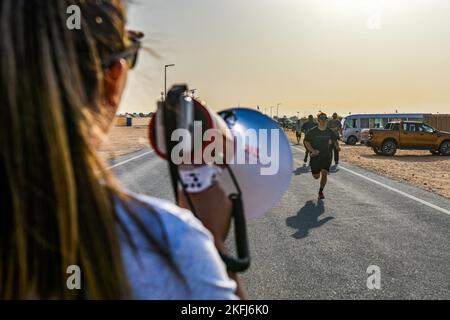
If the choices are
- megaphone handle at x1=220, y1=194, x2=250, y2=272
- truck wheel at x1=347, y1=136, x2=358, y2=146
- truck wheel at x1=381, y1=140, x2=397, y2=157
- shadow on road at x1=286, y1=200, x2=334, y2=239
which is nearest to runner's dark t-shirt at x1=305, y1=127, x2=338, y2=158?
shadow on road at x1=286, y1=200, x2=334, y2=239

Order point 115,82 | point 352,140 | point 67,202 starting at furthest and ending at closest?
point 352,140
point 115,82
point 67,202

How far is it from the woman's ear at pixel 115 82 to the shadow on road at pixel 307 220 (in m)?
5.65

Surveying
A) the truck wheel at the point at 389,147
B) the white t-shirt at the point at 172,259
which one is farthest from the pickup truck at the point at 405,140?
the white t-shirt at the point at 172,259

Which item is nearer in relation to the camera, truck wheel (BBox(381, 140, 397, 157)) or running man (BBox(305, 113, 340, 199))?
running man (BBox(305, 113, 340, 199))

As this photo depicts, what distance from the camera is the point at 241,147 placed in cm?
154

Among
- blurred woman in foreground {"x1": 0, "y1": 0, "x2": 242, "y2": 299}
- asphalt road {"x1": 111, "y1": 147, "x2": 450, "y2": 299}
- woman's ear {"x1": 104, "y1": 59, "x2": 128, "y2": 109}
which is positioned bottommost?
asphalt road {"x1": 111, "y1": 147, "x2": 450, "y2": 299}

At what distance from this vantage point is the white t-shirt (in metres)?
0.84

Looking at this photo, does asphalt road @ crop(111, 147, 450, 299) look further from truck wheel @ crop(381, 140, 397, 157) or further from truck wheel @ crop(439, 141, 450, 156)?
truck wheel @ crop(439, 141, 450, 156)

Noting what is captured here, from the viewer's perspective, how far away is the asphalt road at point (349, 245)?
4.40m

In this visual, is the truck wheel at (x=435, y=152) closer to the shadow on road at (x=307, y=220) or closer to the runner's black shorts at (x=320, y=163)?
the runner's black shorts at (x=320, y=163)

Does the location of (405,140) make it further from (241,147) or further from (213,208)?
(213,208)

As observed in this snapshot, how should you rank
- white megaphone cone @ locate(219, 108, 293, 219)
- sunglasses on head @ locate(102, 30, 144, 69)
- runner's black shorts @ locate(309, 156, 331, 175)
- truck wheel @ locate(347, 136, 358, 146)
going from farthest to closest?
truck wheel @ locate(347, 136, 358, 146) → runner's black shorts @ locate(309, 156, 331, 175) → white megaphone cone @ locate(219, 108, 293, 219) → sunglasses on head @ locate(102, 30, 144, 69)

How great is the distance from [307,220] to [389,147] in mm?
17765

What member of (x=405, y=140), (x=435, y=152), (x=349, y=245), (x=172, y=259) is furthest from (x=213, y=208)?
(x=435, y=152)
